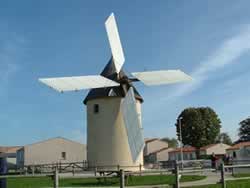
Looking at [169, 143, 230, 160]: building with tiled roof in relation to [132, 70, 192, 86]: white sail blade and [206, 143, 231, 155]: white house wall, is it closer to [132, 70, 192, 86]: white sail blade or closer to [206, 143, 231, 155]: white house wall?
[206, 143, 231, 155]: white house wall

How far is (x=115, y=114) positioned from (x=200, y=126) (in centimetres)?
5036

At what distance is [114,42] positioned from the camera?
3331 cm

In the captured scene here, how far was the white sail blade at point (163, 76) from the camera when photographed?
32125mm

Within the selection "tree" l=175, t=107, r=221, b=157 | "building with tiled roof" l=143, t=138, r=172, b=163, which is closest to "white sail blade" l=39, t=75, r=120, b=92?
"tree" l=175, t=107, r=221, b=157

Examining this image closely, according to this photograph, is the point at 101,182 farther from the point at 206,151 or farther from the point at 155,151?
the point at 155,151

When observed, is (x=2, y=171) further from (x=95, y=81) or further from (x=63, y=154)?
(x=63, y=154)

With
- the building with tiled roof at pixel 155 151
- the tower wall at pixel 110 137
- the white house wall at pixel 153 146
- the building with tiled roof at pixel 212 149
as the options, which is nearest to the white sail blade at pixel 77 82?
the tower wall at pixel 110 137

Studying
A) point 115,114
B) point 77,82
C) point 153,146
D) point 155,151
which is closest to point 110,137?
point 115,114

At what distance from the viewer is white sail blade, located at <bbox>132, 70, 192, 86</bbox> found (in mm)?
32125

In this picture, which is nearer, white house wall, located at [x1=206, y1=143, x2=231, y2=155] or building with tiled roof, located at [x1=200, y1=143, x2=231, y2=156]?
building with tiled roof, located at [x1=200, y1=143, x2=231, y2=156]

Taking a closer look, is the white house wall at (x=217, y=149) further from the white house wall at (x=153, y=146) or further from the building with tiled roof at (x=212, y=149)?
the white house wall at (x=153, y=146)

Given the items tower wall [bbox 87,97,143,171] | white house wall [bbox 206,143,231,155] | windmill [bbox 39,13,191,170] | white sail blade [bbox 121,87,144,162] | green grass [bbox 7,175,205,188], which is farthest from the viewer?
white house wall [bbox 206,143,231,155]

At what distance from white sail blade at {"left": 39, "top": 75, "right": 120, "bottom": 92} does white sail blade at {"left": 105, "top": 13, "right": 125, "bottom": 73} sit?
1.74 metres

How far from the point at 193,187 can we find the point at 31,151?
2368 inches
